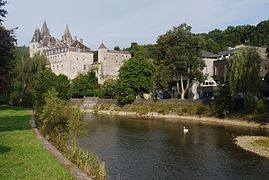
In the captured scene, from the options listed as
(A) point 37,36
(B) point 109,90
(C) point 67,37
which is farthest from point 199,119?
(A) point 37,36

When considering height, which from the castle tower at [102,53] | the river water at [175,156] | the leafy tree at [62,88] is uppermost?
the castle tower at [102,53]

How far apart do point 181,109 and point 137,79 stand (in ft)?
50.4

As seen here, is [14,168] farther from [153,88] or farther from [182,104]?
[153,88]

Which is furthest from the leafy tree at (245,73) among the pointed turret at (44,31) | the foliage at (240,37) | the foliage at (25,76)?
the pointed turret at (44,31)

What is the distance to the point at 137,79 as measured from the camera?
265 ft

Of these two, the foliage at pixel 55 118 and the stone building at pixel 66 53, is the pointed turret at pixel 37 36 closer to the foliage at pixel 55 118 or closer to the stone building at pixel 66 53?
the stone building at pixel 66 53

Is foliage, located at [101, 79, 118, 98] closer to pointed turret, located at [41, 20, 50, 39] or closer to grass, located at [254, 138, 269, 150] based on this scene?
pointed turret, located at [41, 20, 50, 39]

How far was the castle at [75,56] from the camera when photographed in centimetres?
12128

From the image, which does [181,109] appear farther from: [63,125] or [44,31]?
[44,31]

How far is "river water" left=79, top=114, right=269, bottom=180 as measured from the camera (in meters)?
24.0

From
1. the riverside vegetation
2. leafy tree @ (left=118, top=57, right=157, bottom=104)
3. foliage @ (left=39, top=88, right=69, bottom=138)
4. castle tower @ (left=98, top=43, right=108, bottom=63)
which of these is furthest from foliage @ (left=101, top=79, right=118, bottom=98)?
foliage @ (left=39, top=88, right=69, bottom=138)

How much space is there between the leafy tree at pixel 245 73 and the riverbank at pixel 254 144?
52.6 feet

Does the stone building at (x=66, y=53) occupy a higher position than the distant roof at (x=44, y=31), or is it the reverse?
the distant roof at (x=44, y=31)

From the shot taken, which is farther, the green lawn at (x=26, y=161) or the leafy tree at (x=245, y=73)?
the leafy tree at (x=245, y=73)
